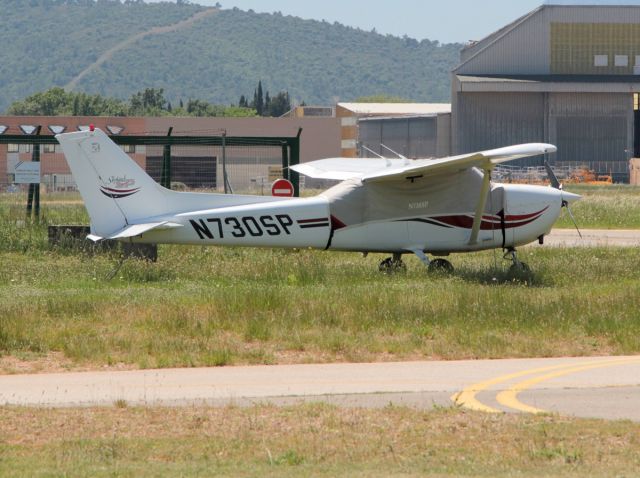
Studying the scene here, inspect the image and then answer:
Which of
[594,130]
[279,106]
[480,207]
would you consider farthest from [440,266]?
[279,106]

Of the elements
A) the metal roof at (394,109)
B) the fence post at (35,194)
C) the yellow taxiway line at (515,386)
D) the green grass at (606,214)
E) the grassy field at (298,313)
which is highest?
the metal roof at (394,109)

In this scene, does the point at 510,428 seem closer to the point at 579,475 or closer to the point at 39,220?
the point at 579,475

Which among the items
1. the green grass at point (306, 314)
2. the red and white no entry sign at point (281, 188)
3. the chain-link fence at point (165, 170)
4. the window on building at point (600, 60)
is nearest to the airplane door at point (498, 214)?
the green grass at point (306, 314)

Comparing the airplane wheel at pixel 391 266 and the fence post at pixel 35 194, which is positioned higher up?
the fence post at pixel 35 194

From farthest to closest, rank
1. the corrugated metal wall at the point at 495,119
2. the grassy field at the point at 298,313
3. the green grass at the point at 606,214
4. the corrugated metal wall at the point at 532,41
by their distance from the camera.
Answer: the corrugated metal wall at the point at 495,119
the corrugated metal wall at the point at 532,41
the green grass at the point at 606,214
the grassy field at the point at 298,313

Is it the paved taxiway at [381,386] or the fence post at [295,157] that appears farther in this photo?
the fence post at [295,157]

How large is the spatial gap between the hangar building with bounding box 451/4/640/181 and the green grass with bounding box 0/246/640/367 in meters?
61.6

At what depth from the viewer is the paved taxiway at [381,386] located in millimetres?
11148

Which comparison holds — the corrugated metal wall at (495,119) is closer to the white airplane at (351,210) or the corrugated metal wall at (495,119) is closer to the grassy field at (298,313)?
the white airplane at (351,210)

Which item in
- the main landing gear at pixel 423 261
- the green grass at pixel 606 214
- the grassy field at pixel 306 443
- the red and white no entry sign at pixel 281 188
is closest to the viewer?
the grassy field at pixel 306 443

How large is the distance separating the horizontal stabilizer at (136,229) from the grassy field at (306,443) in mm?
8957

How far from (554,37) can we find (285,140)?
5710cm

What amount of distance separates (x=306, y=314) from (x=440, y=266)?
6221 millimetres

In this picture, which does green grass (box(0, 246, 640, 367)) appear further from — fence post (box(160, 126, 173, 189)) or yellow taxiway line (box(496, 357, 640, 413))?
fence post (box(160, 126, 173, 189))
